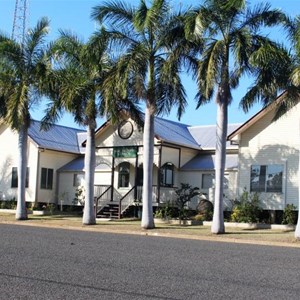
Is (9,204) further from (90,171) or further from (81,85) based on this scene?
(81,85)

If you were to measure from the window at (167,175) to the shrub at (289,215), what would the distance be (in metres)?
9.04

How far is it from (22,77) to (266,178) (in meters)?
15.3

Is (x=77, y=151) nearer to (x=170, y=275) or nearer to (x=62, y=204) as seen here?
(x=62, y=204)

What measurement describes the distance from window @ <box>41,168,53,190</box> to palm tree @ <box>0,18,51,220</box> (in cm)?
770

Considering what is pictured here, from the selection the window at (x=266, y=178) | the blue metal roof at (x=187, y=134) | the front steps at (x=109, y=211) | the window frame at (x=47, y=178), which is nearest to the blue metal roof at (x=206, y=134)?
the blue metal roof at (x=187, y=134)

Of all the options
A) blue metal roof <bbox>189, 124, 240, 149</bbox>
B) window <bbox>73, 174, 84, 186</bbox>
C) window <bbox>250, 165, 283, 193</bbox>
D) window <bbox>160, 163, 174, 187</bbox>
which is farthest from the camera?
window <bbox>73, 174, 84, 186</bbox>

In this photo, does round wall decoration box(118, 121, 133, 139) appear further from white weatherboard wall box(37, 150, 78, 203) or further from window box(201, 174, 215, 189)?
white weatherboard wall box(37, 150, 78, 203)

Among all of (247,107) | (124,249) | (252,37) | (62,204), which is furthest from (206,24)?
(62,204)

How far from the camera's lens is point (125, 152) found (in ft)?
115

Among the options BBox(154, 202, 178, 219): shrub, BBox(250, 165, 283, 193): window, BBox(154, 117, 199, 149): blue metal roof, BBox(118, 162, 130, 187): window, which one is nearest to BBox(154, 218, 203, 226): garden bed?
BBox(154, 202, 178, 219): shrub

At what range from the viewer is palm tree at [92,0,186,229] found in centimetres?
2520

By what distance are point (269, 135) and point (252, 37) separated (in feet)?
25.5

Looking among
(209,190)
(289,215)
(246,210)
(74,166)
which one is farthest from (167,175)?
(289,215)

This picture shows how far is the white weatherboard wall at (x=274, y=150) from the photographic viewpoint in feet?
94.3
